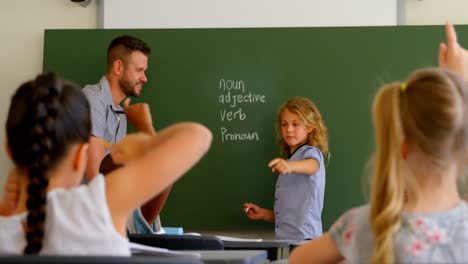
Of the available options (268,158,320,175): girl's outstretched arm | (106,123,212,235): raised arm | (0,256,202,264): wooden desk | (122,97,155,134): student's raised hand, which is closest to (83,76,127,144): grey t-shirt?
(268,158,320,175): girl's outstretched arm

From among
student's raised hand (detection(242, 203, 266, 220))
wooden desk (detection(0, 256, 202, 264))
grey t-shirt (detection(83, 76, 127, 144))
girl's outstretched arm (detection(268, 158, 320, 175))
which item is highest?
grey t-shirt (detection(83, 76, 127, 144))

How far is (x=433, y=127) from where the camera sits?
157 centimetres

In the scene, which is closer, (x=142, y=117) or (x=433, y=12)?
(x=142, y=117)

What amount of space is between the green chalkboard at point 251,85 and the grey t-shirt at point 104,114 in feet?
0.94

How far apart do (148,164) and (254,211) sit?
10.6 feet

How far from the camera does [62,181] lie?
5.33ft

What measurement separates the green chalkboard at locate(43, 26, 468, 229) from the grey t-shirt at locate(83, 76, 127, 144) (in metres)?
0.29

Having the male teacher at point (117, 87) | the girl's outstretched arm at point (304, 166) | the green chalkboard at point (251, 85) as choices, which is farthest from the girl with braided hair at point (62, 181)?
the green chalkboard at point (251, 85)

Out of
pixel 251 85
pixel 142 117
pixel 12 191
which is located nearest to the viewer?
pixel 12 191

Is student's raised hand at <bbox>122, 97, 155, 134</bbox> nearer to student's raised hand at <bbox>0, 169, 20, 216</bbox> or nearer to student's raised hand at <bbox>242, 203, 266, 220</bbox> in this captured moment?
student's raised hand at <bbox>0, 169, 20, 216</bbox>

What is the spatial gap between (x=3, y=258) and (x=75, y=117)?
0.40 metres

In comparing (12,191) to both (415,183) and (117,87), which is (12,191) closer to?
(415,183)

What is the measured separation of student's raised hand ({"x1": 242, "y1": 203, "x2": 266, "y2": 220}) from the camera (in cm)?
476

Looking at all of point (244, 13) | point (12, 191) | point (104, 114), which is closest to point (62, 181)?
point (12, 191)
